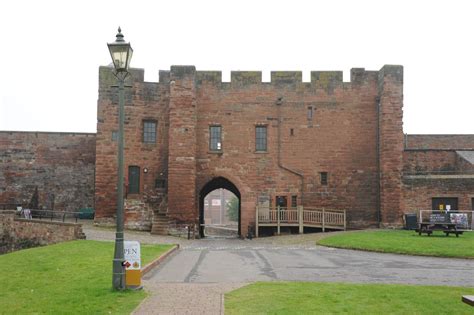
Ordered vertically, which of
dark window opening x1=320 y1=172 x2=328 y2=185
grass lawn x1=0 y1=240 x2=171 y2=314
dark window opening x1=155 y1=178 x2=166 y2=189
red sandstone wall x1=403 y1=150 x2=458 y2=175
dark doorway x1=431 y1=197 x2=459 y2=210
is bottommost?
grass lawn x1=0 y1=240 x2=171 y2=314

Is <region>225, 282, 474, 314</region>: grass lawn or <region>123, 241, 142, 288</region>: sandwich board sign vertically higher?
<region>123, 241, 142, 288</region>: sandwich board sign

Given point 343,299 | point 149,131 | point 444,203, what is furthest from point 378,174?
point 343,299

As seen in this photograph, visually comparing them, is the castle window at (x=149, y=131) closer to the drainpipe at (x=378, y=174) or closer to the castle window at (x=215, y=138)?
the castle window at (x=215, y=138)

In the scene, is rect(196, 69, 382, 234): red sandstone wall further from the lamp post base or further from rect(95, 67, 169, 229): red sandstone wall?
the lamp post base

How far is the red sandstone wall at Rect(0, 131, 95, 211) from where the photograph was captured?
30750 millimetres

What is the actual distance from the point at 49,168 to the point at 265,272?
22512 mm

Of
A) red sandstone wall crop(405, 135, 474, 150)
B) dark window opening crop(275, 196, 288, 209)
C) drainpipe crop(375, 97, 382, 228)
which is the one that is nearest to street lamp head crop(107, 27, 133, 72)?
dark window opening crop(275, 196, 288, 209)

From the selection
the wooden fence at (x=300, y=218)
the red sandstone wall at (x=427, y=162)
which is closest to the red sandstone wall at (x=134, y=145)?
the wooden fence at (x=300, y=218)

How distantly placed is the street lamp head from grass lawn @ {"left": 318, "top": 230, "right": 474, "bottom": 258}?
11.9 m

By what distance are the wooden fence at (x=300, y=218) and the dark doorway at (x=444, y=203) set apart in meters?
4.70

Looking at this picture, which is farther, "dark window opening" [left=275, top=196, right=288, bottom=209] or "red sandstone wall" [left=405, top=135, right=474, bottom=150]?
"red sandstone wall" [left=405, top=135, right=474, bottom=150]

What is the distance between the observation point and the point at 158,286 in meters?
10.3

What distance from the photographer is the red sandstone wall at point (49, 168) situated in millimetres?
30750

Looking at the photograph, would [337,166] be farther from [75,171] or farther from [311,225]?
[75,171]
